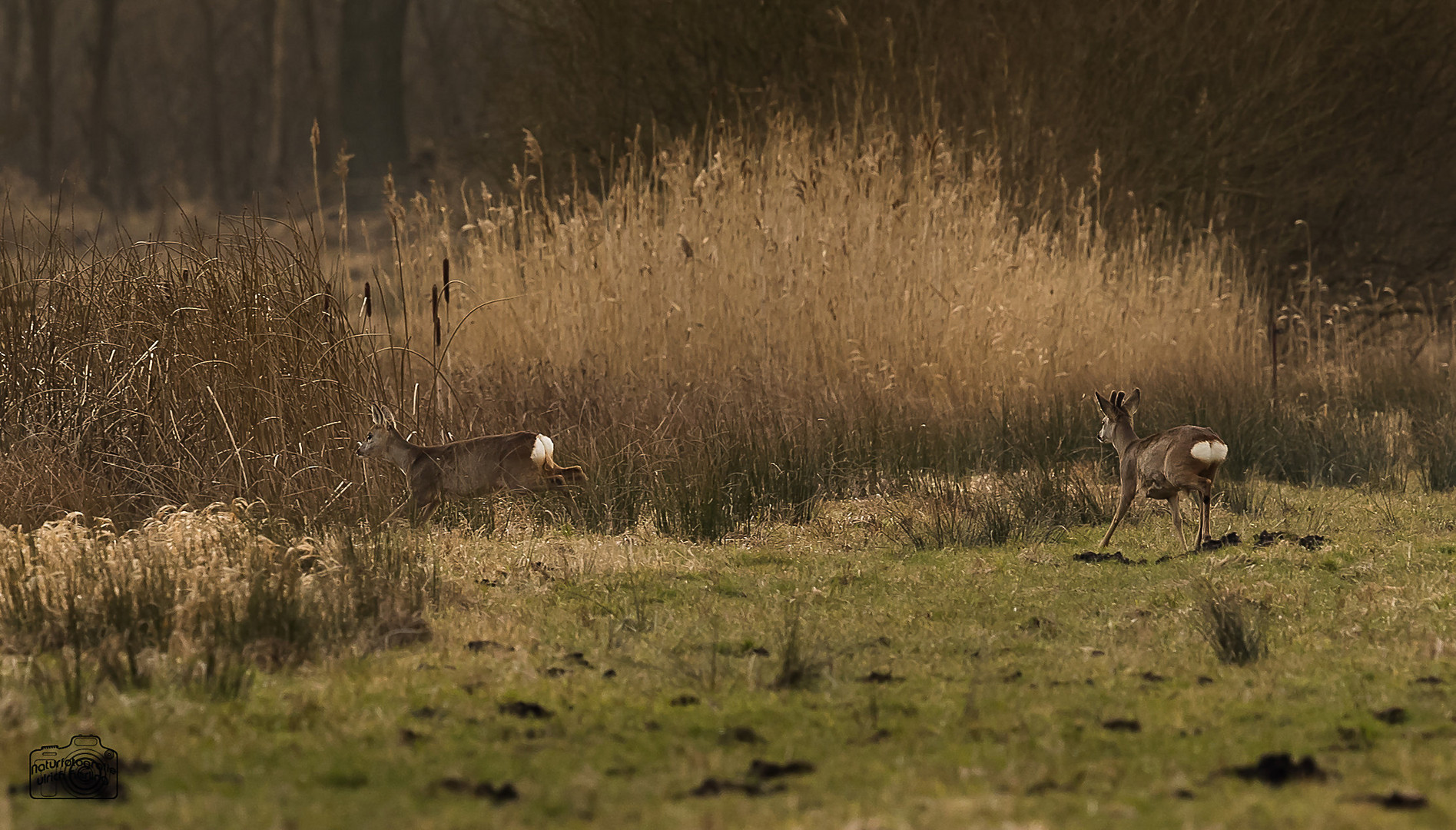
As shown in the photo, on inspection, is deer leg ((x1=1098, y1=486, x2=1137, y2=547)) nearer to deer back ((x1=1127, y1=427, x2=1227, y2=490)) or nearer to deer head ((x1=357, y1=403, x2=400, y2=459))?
deer back ((x1=1127, y1=427, x2=1227, y2=490))

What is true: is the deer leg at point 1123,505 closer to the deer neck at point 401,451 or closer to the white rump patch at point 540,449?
the white rump patch at point 540,449

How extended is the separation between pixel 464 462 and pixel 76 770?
4022 mm

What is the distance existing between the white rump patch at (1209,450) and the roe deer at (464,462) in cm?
319

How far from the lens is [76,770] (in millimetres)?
4051

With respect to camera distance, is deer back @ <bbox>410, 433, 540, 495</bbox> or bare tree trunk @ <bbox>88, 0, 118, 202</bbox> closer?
deer back @ <bbox>410, 433, 540, 495</bbox>

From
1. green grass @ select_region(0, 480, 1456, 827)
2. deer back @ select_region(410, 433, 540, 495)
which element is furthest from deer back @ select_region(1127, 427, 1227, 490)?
deer back @ select_region(410, 433, 540, 495)

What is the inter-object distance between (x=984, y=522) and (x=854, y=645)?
2.60 meters

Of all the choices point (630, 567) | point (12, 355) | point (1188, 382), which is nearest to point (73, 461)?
point (12, 355)

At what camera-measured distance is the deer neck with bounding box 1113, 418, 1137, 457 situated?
788 cm

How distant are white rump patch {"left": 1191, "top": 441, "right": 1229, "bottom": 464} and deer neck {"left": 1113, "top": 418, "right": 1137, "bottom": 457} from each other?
744 mm

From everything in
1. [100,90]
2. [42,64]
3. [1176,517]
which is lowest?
[1176,517]

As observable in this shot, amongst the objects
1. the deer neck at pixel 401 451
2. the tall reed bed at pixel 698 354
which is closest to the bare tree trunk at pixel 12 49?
the tall reed bed at pixel 698 354

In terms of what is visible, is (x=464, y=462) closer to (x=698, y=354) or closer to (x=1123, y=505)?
(x=1123, y=505)

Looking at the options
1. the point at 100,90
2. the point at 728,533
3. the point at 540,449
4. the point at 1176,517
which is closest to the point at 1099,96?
the point at 1176,517
